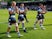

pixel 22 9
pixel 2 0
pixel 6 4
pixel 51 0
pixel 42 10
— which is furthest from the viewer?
pixel 2 0

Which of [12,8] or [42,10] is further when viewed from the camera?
[42,10]

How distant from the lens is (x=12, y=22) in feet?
41.9

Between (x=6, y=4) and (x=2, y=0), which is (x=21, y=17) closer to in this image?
(x=6, y=4)

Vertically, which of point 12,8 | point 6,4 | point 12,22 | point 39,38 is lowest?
point 6,4

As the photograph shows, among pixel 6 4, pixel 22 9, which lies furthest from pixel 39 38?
pixel 6 4

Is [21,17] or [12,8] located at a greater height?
[12,8]

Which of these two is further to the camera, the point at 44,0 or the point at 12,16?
the point at 44,0

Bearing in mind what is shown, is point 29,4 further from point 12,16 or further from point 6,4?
point 12,16

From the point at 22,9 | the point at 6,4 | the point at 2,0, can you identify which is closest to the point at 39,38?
the point at 22,9

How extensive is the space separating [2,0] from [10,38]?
9626 centimetres

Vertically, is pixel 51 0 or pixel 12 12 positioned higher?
pixel 12 12

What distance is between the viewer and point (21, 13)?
15258 mm

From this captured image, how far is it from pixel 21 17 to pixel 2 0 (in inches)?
3695

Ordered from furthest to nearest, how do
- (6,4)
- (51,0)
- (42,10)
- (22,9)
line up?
(6,4) < (51,0) < (42,10) < (22,9)
